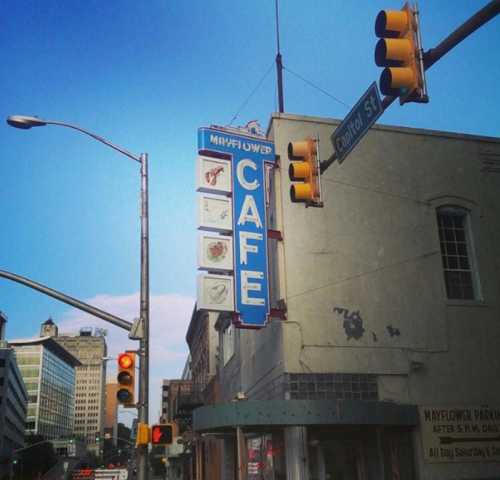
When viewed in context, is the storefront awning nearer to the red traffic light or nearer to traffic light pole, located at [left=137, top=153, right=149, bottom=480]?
traffic light pole, located at [left=137, top=153, right=149, bottom=480]

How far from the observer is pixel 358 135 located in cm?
862

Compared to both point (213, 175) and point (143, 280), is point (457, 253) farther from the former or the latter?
point (143, 280)

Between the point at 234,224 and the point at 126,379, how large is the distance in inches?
221

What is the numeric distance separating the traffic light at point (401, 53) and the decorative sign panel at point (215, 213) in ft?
31.8

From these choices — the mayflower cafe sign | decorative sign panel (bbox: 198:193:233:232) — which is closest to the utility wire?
the mayflower cafe sign

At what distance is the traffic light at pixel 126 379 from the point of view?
11.5 m

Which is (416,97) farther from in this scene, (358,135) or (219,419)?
(219,419)

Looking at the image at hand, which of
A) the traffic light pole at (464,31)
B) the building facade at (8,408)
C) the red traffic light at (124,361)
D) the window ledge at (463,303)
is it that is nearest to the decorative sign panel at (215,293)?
the red traffic light at (124,361)

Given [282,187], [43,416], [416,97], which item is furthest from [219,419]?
[43,416]

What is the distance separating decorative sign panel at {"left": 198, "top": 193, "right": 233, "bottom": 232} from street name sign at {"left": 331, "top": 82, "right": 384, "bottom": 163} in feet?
22.1

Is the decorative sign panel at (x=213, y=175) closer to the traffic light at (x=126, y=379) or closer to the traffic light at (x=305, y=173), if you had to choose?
the traffic light at (x=126, y=379)

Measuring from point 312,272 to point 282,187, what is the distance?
2563 mm

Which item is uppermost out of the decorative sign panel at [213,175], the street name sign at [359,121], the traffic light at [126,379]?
the decorative sign panel at [213,175]

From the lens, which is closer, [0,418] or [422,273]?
[422,273]
